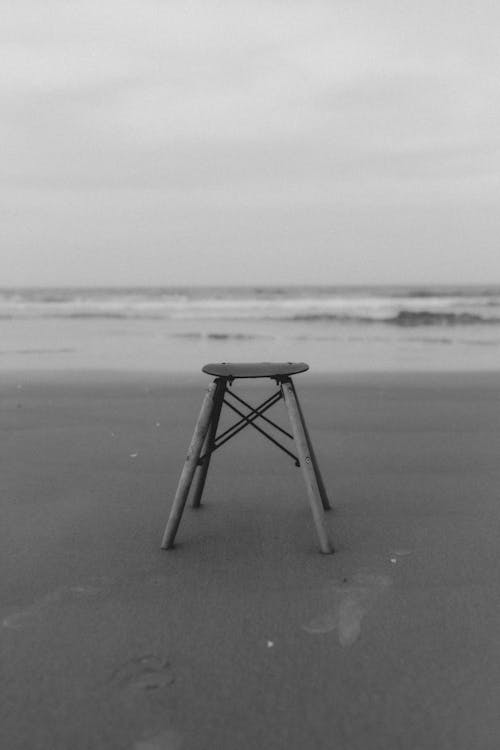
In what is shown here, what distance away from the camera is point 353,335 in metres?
17.0

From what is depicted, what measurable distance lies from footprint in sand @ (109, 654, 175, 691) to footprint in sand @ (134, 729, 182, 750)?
22 cm

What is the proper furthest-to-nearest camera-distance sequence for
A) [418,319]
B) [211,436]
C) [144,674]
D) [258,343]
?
1. [418,319]
2. [258,343]
3. [211,436]
4. [144,674]

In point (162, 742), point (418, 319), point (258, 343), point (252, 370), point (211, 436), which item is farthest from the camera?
point (418, 319)

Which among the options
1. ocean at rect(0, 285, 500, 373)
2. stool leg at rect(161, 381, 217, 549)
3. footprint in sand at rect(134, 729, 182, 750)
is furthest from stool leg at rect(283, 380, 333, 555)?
ocean at rect(0, 285, 500, 373)

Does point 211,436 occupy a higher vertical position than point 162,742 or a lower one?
higher

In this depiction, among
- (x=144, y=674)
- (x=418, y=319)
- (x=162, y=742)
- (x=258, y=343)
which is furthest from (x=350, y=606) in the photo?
(x=418, y=319)

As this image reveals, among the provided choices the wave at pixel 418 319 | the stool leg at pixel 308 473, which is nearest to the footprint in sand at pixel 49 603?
the stool leg at pixel 308 473

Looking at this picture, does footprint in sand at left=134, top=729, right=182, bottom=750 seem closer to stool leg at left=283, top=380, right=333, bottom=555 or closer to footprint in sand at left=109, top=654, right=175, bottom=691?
footprint in sand at left=109, top=654, right=175, bottom=691

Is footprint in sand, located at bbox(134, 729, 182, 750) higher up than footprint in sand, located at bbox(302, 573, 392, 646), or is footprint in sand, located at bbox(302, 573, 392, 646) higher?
footprint in sand, located at bbox(134, 729, 182, 750)

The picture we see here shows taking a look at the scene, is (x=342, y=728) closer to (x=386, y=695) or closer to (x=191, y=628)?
(x=386, y=695)

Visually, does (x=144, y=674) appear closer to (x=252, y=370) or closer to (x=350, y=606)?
(x=350, y=606)

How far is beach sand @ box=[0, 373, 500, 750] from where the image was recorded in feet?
6.66

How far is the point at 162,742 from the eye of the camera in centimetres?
193

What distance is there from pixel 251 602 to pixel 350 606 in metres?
0.38
